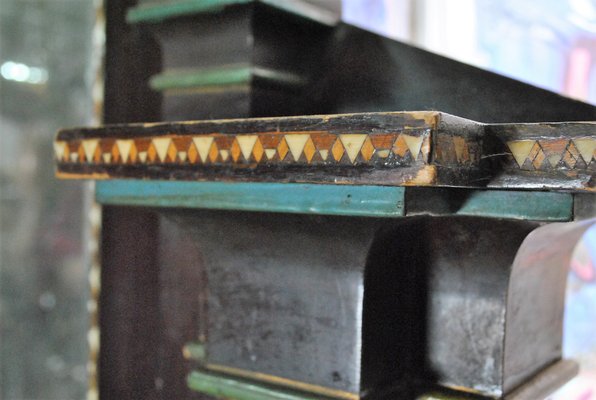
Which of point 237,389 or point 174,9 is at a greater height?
point 174,9

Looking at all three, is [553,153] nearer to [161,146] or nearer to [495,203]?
[495,203]

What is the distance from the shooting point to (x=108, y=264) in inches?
45.8

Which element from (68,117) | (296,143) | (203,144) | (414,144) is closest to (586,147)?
(414,144)

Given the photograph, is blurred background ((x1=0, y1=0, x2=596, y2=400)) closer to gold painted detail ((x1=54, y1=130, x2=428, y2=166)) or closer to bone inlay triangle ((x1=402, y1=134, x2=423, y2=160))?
gold painted detail ((x1=54, y1=130, x2=428, y2=166))

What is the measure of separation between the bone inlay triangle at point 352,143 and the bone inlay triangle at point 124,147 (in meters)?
0.33

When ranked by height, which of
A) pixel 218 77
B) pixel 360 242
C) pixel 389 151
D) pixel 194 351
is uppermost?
pixel 218 77

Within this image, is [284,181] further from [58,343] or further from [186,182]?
[58,343]

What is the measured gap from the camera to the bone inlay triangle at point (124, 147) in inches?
33.3

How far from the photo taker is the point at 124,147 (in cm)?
85

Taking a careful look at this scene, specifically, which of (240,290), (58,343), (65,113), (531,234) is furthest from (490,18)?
(58,343)

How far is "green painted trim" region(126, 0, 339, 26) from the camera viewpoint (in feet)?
2.85

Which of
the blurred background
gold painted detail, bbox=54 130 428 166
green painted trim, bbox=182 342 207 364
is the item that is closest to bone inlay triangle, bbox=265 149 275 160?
gold painted detail, bbox=54 130 428 166

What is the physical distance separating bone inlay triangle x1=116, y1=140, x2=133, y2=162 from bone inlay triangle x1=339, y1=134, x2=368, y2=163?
0.33 metres

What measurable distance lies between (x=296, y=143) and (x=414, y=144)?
0.14 meters
